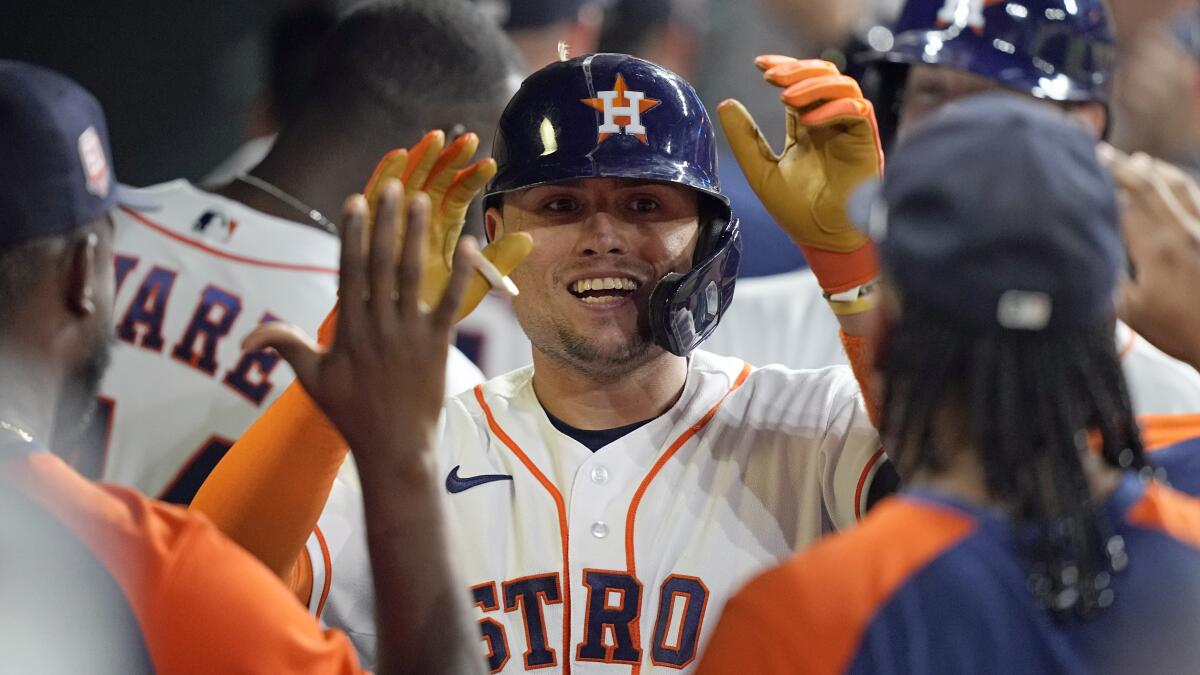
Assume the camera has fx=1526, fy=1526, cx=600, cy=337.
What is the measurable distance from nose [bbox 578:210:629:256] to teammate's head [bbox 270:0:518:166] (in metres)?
0.90

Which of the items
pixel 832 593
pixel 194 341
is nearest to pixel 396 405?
pixel 832 593

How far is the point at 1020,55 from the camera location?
3477 mm

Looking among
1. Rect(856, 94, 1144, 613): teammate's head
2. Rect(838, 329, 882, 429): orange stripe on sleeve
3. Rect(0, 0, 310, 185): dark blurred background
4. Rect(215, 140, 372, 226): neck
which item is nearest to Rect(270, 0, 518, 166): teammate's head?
Rect(215, 140, 372, 226): neck

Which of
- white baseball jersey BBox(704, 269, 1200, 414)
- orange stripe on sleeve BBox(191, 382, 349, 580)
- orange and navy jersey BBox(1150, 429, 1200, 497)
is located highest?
orange stripe on sleeve BBox(191, 382, 349, 580)

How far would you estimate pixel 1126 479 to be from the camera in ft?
5.47

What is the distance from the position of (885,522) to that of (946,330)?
0.21 metres

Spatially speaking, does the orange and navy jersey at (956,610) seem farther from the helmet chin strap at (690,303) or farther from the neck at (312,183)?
the neck at (312,183)

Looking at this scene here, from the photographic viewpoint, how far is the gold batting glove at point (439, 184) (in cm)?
234

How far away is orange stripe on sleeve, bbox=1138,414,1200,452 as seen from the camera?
2207mm

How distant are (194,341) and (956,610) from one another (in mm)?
2195

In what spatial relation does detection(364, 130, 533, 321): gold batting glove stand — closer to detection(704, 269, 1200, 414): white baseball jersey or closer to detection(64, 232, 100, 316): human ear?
detection(64, 232, 100, 316): human ear

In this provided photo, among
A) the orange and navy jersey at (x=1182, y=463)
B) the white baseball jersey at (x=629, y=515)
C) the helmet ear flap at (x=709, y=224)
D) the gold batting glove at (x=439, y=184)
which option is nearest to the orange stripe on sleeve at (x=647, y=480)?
the white baseball jersey at (x=629, y=515)

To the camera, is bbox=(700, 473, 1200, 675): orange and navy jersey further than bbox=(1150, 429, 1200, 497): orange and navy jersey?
No

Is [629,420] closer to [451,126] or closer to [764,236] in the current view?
[451,126]
